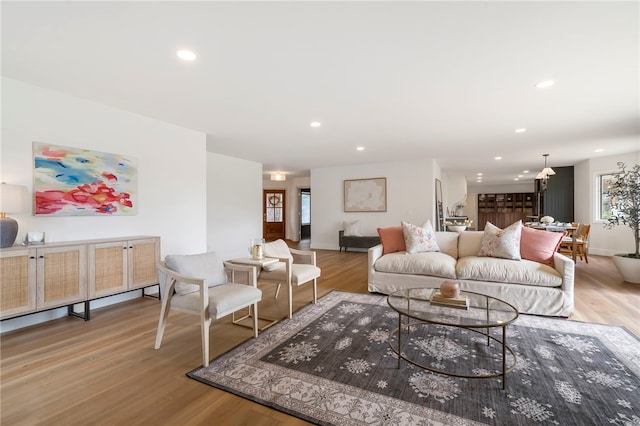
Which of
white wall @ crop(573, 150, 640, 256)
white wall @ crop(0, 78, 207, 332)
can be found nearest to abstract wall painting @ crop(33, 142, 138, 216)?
white wall @ crop(0, 78, 207, 332)

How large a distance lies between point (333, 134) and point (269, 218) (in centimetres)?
695

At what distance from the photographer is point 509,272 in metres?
3.30

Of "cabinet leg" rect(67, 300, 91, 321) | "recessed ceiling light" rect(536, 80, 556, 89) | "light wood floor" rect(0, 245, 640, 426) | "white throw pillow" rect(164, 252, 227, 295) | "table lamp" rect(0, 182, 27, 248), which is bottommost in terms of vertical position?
"light wood floor" rect(0, 245, 640, 426)

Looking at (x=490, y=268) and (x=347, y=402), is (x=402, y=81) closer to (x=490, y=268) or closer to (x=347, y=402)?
(x=490, y=268)

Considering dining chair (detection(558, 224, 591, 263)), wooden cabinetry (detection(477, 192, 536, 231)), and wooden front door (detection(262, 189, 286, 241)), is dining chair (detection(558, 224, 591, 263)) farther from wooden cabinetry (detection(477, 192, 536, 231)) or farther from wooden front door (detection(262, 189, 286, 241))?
wooden front door (detection(262, 189, 286, 241))

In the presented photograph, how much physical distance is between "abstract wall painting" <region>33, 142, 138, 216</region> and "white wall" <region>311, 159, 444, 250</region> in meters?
5.47

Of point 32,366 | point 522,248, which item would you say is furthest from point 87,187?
point 522,248

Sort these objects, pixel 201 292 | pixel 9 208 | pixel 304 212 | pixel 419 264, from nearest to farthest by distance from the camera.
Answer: pixel 201 292
pixel 9 208
pixel 419 264
pixel 304 212

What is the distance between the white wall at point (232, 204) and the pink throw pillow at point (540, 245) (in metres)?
5.78

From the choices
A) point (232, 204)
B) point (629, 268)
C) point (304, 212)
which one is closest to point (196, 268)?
point (232, 204)

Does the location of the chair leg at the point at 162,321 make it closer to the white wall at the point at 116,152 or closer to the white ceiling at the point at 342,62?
the white wall at the point at 116,152

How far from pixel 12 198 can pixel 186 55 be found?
6.82 feet

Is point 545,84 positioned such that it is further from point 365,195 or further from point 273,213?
point 273,213

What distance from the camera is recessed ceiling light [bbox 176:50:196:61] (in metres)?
2.34
